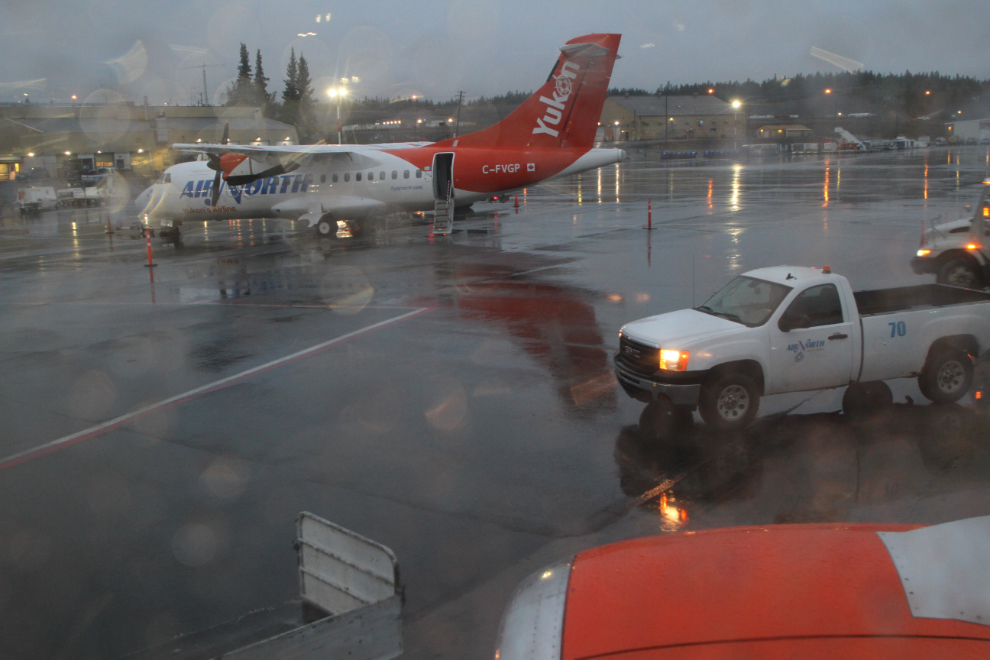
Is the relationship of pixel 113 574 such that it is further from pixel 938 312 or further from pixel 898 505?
pixel 938 312

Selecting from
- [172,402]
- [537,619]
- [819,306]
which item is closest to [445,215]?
[172,402]

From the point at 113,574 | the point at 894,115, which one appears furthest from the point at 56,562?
the point at 894,115

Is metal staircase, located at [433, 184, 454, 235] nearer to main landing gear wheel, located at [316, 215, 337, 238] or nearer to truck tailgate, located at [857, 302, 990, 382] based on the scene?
main landing gear wheel, located at [316, 215, 337, 238]

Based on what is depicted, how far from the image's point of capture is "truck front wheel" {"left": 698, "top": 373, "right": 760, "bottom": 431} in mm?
8297

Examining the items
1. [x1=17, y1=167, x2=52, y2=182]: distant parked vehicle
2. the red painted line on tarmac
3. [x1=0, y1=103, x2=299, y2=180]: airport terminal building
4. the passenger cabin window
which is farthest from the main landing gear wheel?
[x1=17, y1=167, x2=52, y2=182]: distant parked vehicle

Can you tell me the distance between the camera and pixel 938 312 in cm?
882

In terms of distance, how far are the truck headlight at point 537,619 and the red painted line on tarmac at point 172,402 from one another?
7458mm

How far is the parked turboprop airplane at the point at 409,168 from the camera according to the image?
26.7 metres

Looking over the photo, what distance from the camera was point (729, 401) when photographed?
8422 millimetres

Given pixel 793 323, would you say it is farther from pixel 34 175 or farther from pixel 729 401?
pixel 34 175

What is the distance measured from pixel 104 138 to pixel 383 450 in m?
83.8

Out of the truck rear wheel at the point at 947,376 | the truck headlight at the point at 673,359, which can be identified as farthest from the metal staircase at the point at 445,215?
the truck rear wheel at the point at 947,376

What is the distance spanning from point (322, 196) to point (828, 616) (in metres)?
27.9

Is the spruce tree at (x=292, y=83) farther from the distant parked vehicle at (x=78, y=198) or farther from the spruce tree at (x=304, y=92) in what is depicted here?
the distant parked vehicle at (x=78, y=198)
